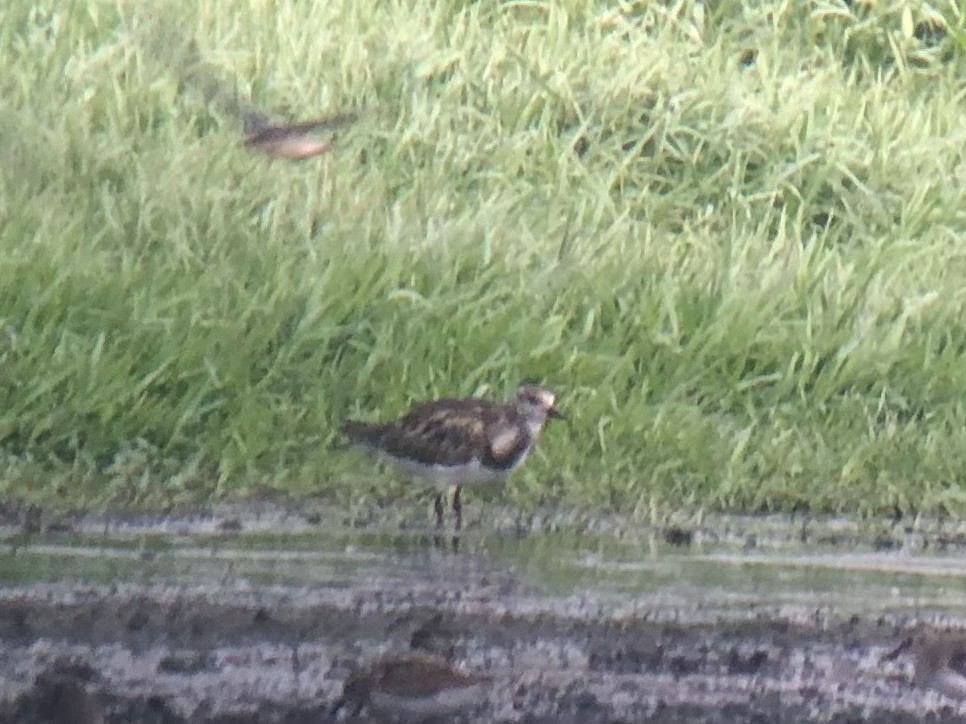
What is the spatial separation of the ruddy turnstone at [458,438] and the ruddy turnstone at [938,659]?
138cm

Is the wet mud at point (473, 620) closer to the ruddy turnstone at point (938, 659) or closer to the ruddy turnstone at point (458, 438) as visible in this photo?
the ruddy turnstone at point (938, 659)

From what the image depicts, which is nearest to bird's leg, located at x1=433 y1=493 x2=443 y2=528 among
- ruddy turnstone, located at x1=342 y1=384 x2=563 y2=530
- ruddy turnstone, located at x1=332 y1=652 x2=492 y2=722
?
ruddy turnstone, located at x1=342 y1=384 x2=563 y2=530

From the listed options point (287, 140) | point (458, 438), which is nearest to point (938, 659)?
point (458, 438)

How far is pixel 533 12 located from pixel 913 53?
1612 millimetres

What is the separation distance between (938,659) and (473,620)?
110cm

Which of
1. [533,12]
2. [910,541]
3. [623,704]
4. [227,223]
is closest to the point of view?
[623,704]

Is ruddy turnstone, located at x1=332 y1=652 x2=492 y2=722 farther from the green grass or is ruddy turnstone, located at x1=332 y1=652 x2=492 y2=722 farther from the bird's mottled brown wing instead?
the green grass

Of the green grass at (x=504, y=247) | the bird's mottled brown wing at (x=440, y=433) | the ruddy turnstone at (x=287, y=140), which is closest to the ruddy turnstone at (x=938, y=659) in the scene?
the green grass at (x=504, y=247)

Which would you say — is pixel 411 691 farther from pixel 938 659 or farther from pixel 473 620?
pixel 938 659

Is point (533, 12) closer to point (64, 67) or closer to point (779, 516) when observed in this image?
point (64, 67)

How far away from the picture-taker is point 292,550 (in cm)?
618

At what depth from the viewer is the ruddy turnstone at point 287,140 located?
8.38 meters

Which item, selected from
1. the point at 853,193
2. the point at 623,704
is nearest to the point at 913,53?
the point at 853,193

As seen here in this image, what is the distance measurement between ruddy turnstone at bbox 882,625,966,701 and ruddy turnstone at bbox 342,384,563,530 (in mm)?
1378
